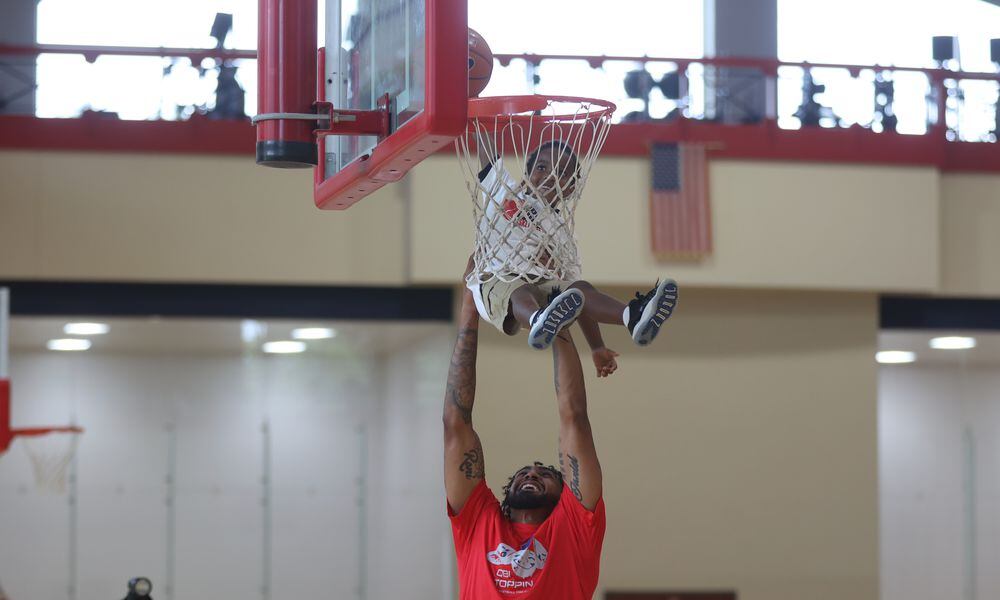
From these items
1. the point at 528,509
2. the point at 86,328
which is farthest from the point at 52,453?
the point at 528,509

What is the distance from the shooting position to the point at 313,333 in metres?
11.7

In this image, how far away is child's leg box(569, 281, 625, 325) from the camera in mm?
4488

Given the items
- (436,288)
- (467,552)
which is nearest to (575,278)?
(467,552)

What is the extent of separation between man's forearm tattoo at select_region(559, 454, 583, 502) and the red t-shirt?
39 millimetres

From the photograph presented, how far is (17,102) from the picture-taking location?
36.2ft

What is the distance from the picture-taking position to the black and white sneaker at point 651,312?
416 cm

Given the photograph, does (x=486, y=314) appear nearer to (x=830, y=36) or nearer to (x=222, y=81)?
(x=222, y=81)

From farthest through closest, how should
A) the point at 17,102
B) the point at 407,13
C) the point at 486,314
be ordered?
1. the point at 17,102
2. the point at 486,314
3. the point at 407,13

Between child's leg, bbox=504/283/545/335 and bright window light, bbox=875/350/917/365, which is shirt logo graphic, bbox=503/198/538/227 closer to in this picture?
child's leg, bbox=504/283/545/335

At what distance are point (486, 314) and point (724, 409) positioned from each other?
694 centimetres

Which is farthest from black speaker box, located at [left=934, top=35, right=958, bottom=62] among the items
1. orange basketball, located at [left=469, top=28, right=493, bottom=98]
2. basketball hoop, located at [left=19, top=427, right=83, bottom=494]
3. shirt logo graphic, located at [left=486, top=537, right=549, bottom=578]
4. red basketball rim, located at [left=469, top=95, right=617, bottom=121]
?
shirt logo graphic, located at [left=486, top=537, right=549, bottom=578]

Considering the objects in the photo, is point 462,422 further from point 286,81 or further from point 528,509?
point 286,81

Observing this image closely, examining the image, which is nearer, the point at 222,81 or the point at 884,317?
the point at 222,81

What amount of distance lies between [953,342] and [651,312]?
8.96 m
